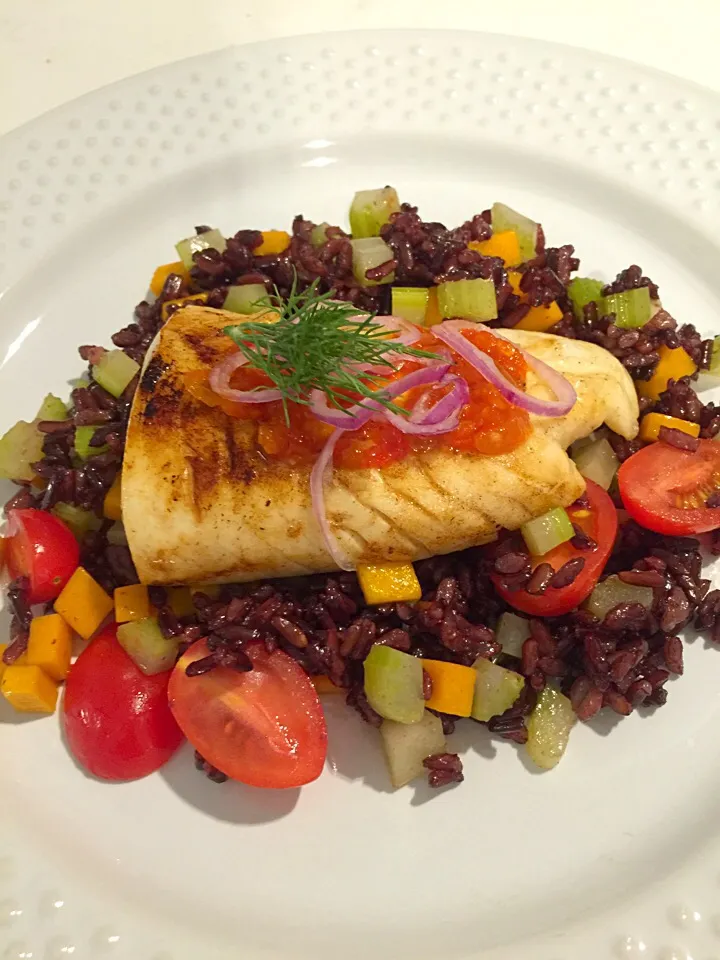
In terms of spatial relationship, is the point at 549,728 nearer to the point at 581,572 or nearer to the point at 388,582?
the point at 581,572

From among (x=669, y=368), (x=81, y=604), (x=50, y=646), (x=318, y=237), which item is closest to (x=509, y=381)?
(x=669, y=368)

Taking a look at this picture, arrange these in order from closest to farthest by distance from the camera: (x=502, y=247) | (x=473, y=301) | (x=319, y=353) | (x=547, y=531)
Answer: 1. (x=319, y=353)
2. (x=547, y=531)
3. (x=473, y=301)
4. (x=502, y=247)

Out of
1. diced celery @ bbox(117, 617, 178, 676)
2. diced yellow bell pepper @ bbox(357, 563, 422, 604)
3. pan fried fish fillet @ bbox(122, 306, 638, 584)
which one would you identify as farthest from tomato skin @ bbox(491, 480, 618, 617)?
diced celery @ bbox(117, 617, 178, 676)

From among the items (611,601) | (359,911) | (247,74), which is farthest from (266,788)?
(247,74)

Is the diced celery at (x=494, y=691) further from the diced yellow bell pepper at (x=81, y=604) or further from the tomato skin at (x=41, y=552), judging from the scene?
the tomato skin at (x=41, y=552)

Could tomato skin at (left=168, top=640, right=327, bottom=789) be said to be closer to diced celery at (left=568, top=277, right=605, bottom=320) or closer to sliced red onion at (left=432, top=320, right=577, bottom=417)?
sliced red onion at (left=432, top=320, right=577, bottom=417)

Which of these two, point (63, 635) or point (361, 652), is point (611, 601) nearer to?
point (361, 652)

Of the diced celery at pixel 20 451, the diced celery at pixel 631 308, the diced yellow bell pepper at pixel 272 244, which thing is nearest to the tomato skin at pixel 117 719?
the diced celery at pixel 20 451
